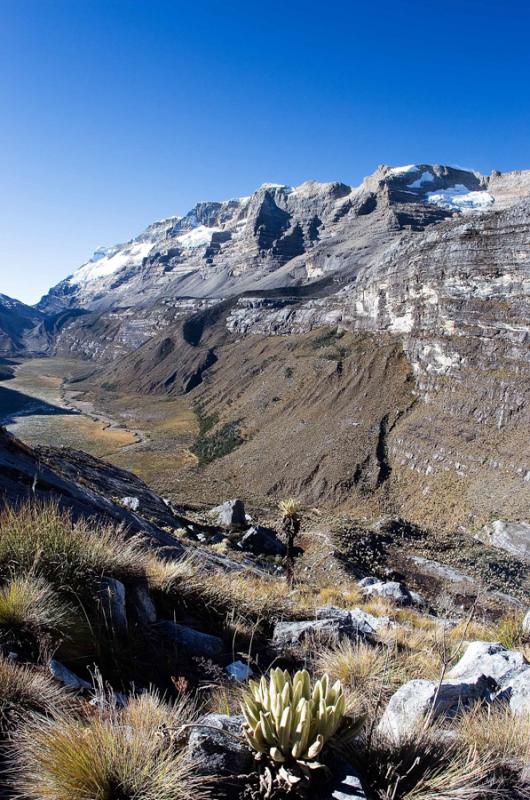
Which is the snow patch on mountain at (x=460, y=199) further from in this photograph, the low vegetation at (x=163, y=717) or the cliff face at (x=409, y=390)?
the low vegetation at (x=163, y=717)

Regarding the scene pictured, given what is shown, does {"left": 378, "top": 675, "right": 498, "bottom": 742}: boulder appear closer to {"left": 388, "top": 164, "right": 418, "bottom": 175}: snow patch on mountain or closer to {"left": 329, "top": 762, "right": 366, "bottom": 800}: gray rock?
{"left": 329, "top": 762, "right": 366, "bottom": 800}: gray rock

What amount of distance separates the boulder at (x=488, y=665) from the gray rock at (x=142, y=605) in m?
3.08

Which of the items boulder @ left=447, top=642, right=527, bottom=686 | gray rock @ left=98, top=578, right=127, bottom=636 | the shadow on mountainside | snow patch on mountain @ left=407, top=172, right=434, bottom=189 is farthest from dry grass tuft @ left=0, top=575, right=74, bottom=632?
snow patch on mountain @ left=407, top=172, right=434, bottom=189

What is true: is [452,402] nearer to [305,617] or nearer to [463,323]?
[463,323]

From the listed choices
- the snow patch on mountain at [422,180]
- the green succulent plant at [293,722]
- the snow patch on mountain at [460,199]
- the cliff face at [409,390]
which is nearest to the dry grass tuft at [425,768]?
the green succulent plant at [293,722]

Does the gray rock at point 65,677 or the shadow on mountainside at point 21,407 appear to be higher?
the gray rock at point 65,677

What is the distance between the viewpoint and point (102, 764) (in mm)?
2277

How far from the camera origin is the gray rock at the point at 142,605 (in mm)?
4574

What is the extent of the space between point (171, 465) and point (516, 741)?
59.8 meters

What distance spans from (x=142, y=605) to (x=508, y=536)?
1196 inches

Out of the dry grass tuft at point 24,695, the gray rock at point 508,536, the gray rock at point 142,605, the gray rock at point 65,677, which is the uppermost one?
the dry grass tuft at point 24,695

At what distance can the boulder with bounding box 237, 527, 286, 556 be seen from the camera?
26594mm

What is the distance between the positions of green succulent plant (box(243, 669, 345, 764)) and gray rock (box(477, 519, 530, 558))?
3045 cm

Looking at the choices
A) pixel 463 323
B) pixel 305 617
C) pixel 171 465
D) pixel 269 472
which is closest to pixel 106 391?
pixel 171 465
